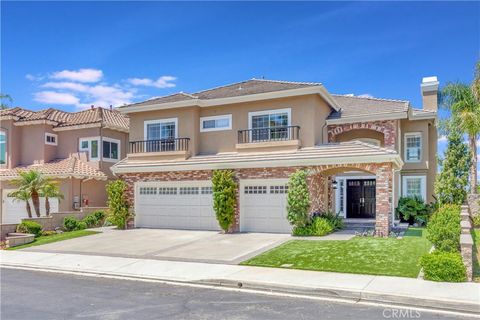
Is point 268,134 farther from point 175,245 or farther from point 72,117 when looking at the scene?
point 72,117

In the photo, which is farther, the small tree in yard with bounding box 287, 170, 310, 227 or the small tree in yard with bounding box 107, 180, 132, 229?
the small tree in yard with bounding box 107, 180, 132, 229

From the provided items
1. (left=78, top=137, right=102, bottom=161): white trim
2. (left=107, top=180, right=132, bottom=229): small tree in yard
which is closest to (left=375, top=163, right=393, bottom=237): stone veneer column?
(left=107, top=180, right=132, bottom=229): small tree in yard

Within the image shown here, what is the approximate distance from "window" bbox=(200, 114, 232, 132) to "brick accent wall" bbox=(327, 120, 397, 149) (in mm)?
5129

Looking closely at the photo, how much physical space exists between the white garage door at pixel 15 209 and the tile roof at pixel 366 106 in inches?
664

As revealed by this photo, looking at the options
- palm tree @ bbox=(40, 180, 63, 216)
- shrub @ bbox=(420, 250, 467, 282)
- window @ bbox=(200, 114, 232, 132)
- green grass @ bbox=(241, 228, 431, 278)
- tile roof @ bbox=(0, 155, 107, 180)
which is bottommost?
green grass @ bbox=(241, 228, 431, 278)

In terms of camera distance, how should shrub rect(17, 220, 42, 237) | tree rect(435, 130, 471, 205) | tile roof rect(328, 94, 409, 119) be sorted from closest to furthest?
tree rect(435, 130, 471, 205)
shrub rect(17, 220, 42, 237)
tile roof rect(328, 94, 409, 119)

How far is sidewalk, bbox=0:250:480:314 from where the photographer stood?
27.8ft

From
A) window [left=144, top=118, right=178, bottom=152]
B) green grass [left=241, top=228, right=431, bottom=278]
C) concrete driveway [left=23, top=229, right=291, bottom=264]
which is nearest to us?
green grass [left=241, top=228, right=431, bottom=278]

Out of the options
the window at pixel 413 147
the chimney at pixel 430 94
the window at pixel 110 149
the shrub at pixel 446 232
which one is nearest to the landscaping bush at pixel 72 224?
the window at pixel 110 149

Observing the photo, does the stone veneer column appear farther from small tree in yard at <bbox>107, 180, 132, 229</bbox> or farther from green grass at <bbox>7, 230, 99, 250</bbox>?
green grass at <bbox>7, 230, 99, 250</bbox>

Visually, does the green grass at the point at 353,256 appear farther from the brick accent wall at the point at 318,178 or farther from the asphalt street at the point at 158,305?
the asphalt street at the point at 158,305

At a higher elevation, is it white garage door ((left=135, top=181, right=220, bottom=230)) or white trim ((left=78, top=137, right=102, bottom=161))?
white trim ((left=78, top=137, right=102, bottom=161))

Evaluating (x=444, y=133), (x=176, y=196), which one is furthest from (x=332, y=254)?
(x=444, y=133)

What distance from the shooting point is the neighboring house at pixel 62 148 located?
25188 mm
